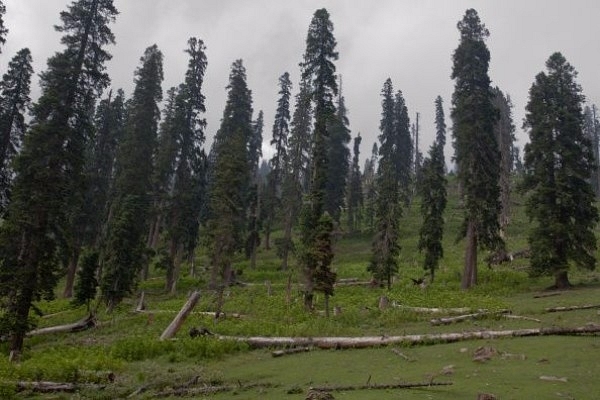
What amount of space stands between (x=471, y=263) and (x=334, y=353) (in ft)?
66.5

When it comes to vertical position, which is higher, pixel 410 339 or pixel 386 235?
pixel 386 235

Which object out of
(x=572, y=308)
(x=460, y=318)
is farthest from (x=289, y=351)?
(x=572, y=308)

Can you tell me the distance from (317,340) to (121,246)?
63.7 ft

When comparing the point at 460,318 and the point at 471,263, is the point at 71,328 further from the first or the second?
the point at 471,263

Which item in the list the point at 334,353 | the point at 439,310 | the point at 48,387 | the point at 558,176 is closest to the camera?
the point at 48,387

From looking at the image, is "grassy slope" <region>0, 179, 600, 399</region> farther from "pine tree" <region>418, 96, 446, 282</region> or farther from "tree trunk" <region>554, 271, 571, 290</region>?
"pine tree" <region>418, 96, 446, 282</region>

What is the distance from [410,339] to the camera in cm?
1820

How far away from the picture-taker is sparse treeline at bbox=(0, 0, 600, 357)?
23.4 meters

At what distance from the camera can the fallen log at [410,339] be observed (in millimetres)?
17219

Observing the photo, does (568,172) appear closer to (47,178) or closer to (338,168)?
(47,178)

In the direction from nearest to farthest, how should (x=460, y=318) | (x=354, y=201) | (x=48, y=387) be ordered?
(x=48, y=387) < (x=460, y=318) < (x=354, y=201)

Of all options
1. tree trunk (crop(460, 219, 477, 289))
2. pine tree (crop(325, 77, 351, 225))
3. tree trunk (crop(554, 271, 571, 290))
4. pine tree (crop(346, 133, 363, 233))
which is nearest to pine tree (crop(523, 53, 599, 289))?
tree trunk (crop(554, 271, 571, 290))

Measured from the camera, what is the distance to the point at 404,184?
277 feet

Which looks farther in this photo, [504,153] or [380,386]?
[504,153]
